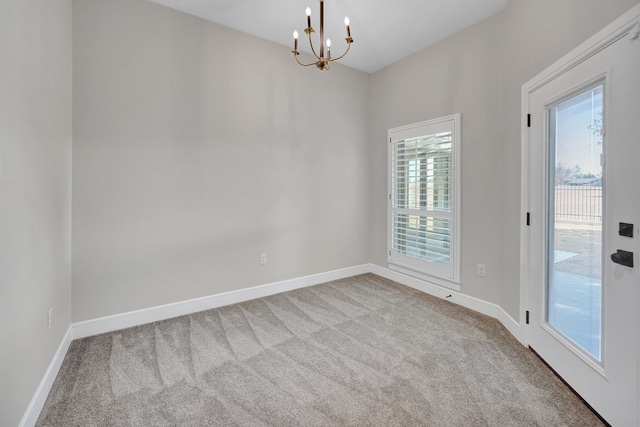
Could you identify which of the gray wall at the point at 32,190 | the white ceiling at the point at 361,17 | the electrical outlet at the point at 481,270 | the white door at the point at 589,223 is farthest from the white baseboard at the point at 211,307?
the white ceiling at the point at 361,17

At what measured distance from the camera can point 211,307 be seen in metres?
3.03

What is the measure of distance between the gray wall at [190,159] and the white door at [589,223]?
237 centimetres

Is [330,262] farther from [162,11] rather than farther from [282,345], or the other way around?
[162,11]

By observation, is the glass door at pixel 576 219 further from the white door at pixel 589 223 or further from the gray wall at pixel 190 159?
the gray wall at pixel 190 159

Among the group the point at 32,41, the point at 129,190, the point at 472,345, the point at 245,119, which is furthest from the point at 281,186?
the point at 472,345

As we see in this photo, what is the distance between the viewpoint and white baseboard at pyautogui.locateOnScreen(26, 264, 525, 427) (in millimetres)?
1781

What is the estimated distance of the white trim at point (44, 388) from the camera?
147cm

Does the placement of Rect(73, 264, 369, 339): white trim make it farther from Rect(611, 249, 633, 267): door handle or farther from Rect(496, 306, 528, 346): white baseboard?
Rect(611, 249, 633, 267): door handle

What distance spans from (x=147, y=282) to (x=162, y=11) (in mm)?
2598

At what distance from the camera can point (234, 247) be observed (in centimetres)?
317

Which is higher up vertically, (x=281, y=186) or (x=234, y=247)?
(x=281, y=186)

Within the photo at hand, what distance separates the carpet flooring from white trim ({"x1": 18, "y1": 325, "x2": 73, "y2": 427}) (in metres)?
0.04

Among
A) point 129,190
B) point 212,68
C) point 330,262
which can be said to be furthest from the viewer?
point 330,262

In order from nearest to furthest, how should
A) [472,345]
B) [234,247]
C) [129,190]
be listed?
[472,345] < [129,190] < [234,247]
